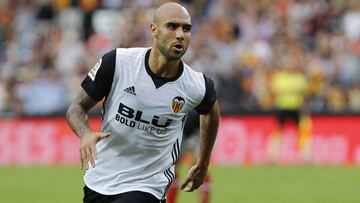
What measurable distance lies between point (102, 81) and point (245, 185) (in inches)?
361

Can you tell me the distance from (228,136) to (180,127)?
41.7 feet

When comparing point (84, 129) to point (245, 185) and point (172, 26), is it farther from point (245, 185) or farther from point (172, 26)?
point (245, 185)

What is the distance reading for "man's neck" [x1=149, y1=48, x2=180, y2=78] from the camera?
7008 mm

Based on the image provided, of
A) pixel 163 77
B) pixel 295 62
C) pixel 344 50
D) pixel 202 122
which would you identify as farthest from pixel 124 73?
pixel 344 50

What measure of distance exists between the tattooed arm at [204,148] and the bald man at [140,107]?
0.22 metres

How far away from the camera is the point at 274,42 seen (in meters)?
21.2

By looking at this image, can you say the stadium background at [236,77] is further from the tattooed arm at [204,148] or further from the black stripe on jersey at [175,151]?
the black stripe on jersey at [175,151]

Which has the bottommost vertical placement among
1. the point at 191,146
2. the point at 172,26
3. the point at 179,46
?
the point at 191,146

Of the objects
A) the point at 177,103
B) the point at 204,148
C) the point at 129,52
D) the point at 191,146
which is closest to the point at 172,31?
the point at 129,52

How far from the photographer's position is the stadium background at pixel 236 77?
64.1ft

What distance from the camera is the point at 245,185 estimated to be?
51.8 feet

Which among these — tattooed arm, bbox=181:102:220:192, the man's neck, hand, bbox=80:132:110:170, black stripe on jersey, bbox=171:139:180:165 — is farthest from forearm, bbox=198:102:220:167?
hand, bbox=80:132:110:170

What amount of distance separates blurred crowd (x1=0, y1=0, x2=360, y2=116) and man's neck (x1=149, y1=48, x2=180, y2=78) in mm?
11442

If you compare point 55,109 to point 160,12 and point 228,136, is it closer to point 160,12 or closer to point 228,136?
point 228,136
